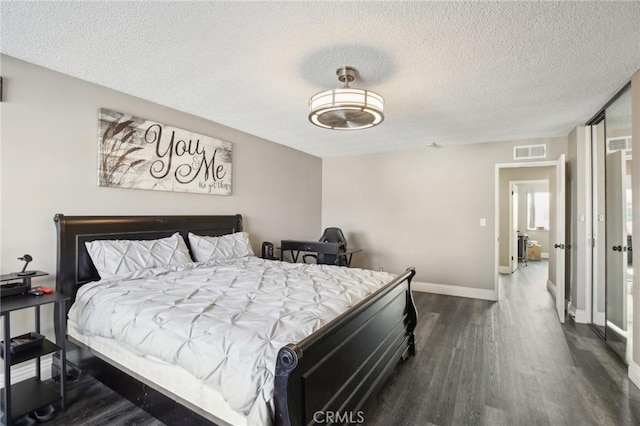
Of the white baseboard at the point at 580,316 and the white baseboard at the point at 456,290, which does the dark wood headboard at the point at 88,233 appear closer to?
the white baseboard at the point at 456,290

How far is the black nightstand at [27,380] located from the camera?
179 cm

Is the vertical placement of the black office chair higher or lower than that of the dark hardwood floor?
higher

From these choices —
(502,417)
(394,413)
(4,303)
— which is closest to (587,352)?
(502,417)

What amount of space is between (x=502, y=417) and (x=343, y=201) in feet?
14.7

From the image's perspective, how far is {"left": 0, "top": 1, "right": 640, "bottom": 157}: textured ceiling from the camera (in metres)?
1.76

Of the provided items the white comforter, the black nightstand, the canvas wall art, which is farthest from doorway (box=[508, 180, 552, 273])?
the black nightstand

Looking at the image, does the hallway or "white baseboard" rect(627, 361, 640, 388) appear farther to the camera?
"white baseboard" rect(627, 361, 640, 388)

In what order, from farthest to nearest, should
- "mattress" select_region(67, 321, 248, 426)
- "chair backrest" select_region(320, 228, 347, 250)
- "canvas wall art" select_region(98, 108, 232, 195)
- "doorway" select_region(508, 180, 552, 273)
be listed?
1. "doorway" select_region(508, 180, 552, 273)
2. "chair backrest" select_region(320, 228, 347, 250)
3. "canvas wall art" select_region(98, 108, 232, 195)
4. "mattress" select_region(67, 321, 248, 426)

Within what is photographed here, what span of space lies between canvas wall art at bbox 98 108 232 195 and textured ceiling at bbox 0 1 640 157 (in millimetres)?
351

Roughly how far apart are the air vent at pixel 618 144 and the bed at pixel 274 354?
8.36 ft

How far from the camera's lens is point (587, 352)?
293cm

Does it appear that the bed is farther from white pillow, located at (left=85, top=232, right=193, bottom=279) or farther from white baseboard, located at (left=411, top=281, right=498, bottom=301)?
white baseboard, located at (left=411, top=281, right=498, bottom=301)

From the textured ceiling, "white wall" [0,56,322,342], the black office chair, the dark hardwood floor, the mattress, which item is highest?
the textured ceiling

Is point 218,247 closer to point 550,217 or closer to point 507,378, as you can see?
point 507,378
